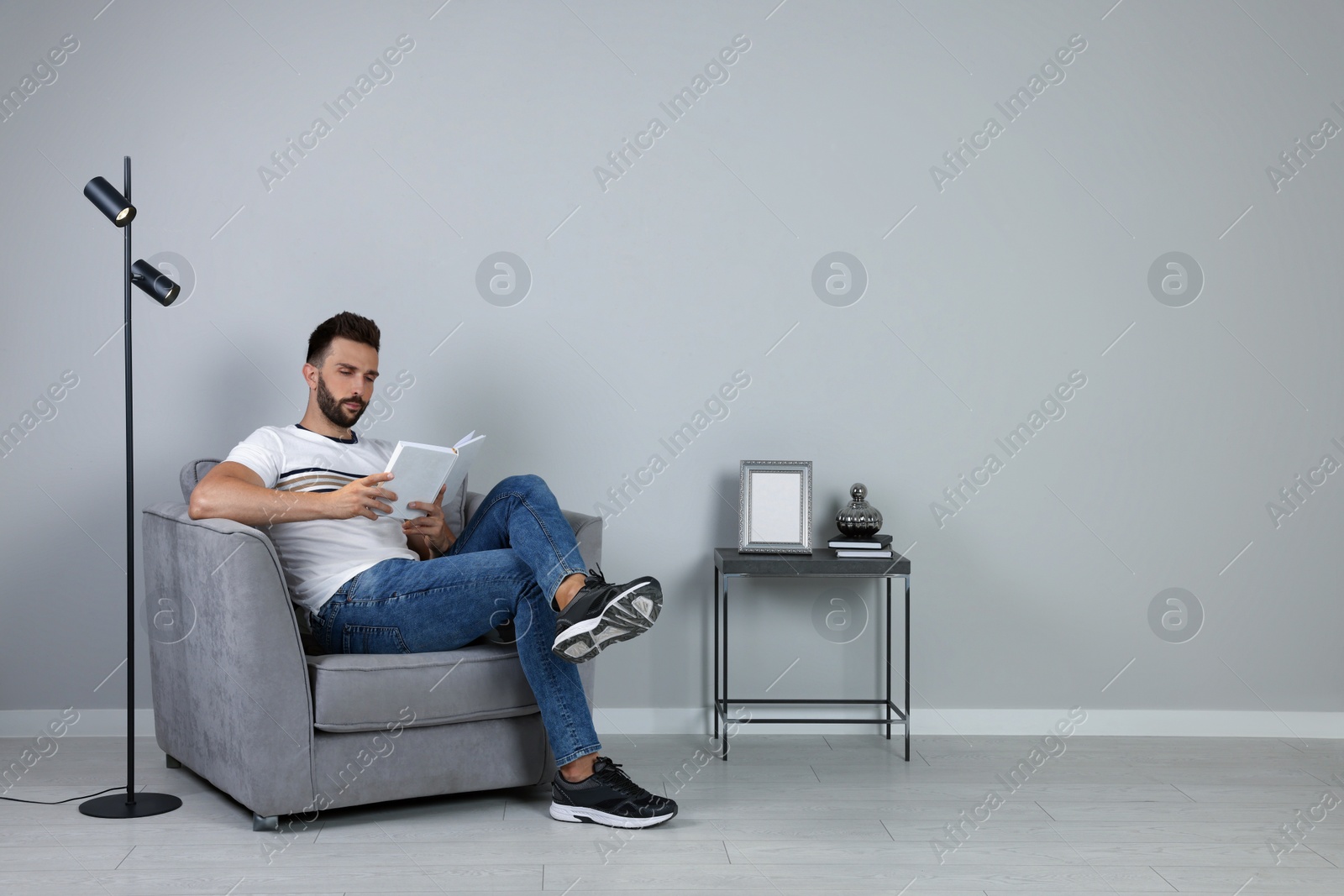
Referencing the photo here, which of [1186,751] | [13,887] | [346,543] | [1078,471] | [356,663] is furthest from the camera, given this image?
[1078,471]

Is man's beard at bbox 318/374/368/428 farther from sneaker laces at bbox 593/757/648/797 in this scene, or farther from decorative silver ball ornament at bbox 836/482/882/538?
decorative silver ball ornament at bbox 836/482/882/538

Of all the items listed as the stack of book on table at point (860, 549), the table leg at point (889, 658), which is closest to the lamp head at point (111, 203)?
the stack of book on table at point (860, 549)

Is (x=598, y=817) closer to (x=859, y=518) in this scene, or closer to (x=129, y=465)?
(x=859, y=518)

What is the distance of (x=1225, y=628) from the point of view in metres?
3.18

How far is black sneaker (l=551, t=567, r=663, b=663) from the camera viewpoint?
2.10 metres

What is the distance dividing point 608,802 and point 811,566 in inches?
34.6

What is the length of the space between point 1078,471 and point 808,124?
1.31m

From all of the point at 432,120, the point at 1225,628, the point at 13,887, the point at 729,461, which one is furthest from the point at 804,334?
the point at 13,887

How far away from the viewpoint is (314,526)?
2.46 meters

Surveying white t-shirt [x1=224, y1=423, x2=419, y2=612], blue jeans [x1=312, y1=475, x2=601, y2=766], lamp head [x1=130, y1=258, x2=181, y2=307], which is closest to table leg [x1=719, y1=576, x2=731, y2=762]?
blue jeans [x1=312, y1=475, x2=601, y2=766]

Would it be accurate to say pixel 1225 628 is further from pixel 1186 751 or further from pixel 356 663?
pixel 356 663

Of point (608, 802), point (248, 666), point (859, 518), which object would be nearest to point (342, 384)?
point (248, 666)

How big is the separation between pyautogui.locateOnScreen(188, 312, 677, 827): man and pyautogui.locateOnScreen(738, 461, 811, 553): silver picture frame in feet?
2.50

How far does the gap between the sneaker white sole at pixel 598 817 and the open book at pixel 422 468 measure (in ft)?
2.48
